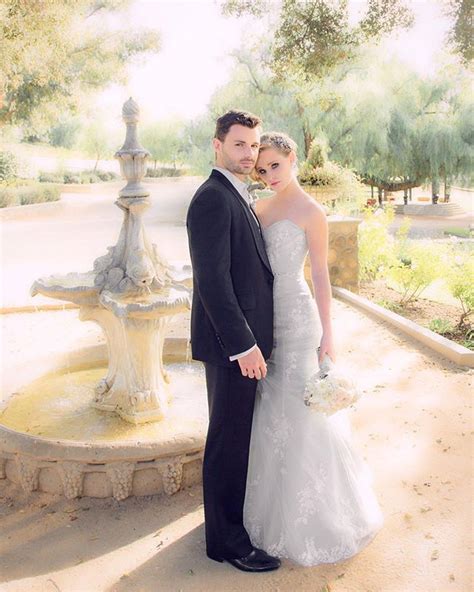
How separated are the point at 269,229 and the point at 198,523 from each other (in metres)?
1.71

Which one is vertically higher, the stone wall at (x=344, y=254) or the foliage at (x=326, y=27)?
the foliage at (x=326, y=27)

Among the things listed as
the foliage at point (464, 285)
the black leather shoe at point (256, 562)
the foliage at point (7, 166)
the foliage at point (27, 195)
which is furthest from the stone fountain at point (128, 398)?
the foliage at point (7, 166)

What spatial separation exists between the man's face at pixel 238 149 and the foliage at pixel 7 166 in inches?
1157

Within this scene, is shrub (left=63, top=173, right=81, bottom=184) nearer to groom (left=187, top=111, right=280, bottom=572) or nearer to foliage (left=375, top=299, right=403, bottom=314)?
foliage (left=375, top=299, right=403, bottom=314)

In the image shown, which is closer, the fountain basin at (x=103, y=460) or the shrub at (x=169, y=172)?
the fountain basin at (x=103, y=460)

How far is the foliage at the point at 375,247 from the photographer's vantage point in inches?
396

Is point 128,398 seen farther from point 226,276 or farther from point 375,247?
point 375,247

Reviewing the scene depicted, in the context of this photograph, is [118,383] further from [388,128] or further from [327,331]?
[388,128]

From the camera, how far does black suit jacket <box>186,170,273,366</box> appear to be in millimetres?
2688

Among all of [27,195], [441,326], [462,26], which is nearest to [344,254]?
[441,326]

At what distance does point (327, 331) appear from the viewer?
3.07 metres

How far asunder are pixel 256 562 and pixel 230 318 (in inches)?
48.9

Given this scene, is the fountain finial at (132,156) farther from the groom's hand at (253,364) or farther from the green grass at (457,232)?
the green grass at (457,232)

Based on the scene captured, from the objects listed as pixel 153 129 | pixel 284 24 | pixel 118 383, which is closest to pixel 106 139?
pixel 153 129
